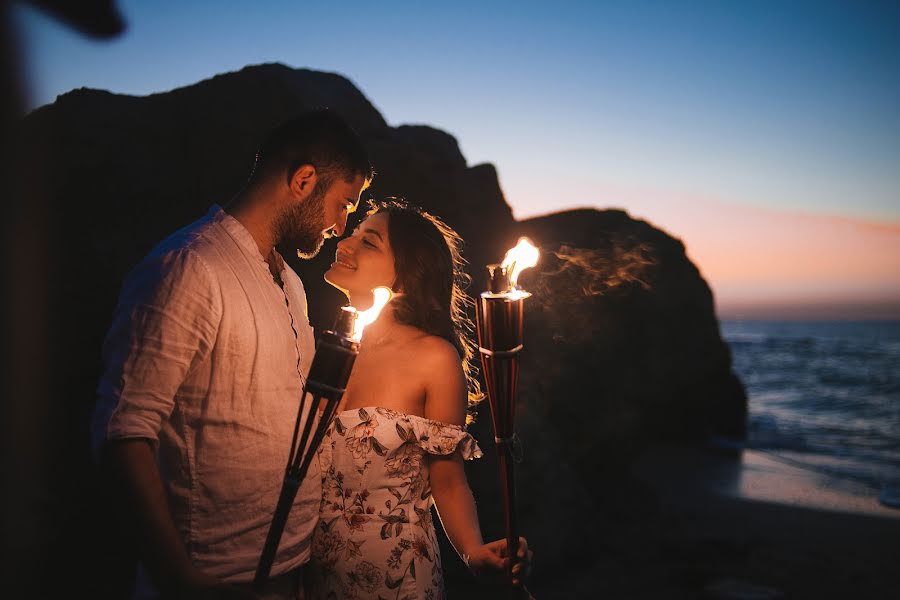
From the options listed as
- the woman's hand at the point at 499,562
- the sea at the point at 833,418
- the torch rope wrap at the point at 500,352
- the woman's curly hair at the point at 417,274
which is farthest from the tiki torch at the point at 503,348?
the sea at the point at 833,418

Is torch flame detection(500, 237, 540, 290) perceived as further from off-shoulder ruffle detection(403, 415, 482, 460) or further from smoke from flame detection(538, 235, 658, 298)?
smoke from flame detection(538, 235, 658, 298)

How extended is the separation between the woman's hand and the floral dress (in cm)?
47

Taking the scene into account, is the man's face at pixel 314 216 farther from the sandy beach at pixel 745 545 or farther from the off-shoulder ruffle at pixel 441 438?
the sandy beach at pixel 745 545

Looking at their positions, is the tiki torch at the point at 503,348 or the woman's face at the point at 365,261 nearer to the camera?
the tiki torch at the point at 503,348

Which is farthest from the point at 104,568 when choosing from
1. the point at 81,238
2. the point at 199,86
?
the point at 199,86

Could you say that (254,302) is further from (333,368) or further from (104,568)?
(104,568)

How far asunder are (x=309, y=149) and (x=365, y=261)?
2.86ft

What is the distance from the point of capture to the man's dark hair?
253 cm

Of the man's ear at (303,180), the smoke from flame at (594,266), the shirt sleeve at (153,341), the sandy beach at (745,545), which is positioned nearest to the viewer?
the shirt sleeve at (153,341)

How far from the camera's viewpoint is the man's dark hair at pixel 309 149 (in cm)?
253

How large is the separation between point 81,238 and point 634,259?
9163mm

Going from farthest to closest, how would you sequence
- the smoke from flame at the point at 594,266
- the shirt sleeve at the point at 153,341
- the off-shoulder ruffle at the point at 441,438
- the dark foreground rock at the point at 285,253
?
the smoke from flame at the point at 594,266 < the dark foreground rock at the point at 285,253 < the off-shoulder ruffle at the point at 441,438 < the shirt sleeve at the point at 153,341

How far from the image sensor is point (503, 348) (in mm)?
1981

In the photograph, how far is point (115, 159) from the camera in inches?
195
